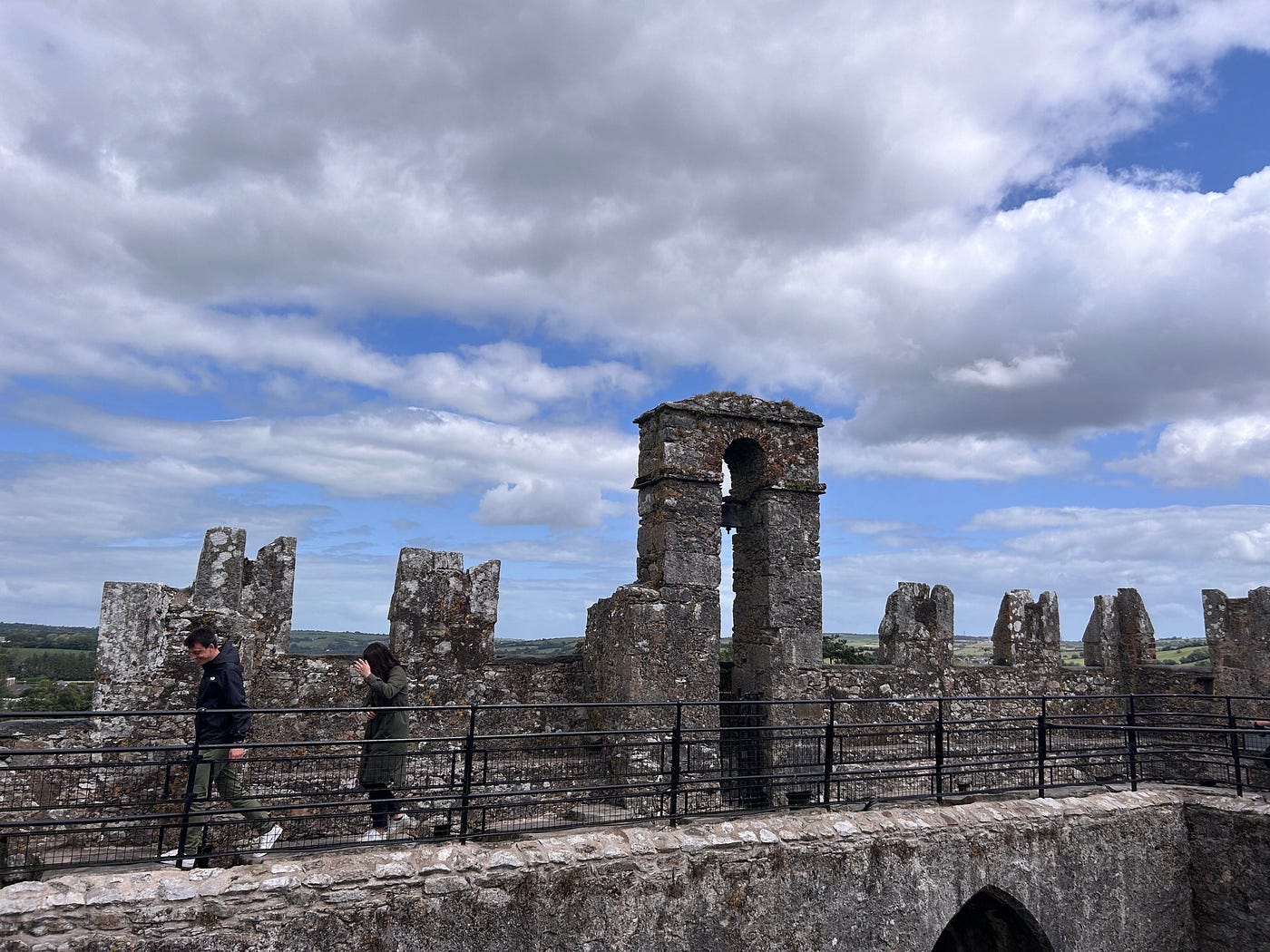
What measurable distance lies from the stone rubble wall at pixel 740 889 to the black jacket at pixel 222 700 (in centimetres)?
102

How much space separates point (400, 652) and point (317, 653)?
891mm

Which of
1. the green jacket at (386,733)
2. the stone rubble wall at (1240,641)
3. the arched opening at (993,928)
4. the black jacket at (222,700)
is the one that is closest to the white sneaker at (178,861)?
the black jacket at (222,700)

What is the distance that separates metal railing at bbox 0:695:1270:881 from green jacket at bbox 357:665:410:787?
22cm

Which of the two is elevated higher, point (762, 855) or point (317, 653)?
point (317, 653)

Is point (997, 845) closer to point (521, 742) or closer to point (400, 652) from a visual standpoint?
point (521, 742)

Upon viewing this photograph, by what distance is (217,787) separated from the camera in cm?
672

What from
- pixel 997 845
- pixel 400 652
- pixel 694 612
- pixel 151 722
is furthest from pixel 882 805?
pixel 151 722

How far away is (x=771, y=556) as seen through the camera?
11398mm

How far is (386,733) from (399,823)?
85cm

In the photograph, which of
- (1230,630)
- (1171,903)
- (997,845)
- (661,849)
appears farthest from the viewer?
(1230,630)

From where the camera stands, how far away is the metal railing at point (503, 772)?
6.59 m

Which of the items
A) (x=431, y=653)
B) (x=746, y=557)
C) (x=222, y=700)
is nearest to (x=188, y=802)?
(x=222, y=700)

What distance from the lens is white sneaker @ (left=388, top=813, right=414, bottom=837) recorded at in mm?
7375

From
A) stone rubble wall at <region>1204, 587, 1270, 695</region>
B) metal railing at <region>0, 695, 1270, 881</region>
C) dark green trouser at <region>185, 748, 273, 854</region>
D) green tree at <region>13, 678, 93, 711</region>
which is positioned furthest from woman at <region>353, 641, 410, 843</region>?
stone rubble wall at <region>1204, 587, 1270, 695</region>
